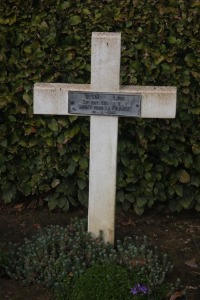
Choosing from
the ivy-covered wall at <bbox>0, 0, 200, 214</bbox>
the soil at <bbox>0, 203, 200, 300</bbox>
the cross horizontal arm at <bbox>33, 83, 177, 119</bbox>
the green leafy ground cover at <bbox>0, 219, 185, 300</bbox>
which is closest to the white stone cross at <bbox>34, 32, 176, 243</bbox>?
the cross horizontal arm at <bbox>33, 83, 177, 119</bbox>

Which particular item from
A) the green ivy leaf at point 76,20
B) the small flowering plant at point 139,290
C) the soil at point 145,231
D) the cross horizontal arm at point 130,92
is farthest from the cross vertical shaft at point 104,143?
the green ivy leaf at point 76,20

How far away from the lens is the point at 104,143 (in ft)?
13.9

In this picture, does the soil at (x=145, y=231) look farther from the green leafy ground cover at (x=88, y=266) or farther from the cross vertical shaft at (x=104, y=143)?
the cross vertical shaft at (x=104, y=143)

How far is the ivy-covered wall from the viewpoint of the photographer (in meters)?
4.81

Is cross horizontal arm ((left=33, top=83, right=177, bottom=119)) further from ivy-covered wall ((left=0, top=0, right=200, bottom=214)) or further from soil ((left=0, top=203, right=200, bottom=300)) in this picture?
soil ((left=0, top=203, right=200, bottom=300))

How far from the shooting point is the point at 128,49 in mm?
4844

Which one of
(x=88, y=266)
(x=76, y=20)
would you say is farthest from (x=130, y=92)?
(x=88, y=266)

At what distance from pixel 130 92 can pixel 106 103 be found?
0.58 ft

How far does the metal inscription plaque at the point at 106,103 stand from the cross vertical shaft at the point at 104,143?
4 centimetres

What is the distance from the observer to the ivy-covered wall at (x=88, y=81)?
189 inches

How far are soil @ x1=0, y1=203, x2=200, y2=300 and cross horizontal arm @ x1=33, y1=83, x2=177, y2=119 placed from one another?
112cm

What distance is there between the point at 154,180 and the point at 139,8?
1381 mm

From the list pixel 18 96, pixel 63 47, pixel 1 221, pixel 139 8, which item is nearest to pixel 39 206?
pixel 1 221

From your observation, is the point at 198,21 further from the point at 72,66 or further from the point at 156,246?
the point at 156,246
